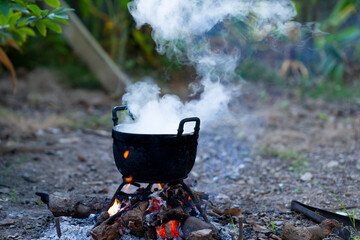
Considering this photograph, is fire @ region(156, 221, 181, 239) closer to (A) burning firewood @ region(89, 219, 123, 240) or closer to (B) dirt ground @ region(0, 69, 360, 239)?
(A) burning firewood @ region(89, 219, 123, 240)

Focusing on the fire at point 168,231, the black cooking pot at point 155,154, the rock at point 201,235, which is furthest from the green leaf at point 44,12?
the rock at point 201,235

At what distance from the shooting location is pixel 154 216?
237 cm

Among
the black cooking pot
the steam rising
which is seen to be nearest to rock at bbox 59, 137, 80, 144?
the steam rising

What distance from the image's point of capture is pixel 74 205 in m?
2.60

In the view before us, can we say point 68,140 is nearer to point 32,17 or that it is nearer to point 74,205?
point 32,17

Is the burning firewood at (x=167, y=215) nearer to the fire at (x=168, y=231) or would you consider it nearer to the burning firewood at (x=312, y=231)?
the fire at (x=168, y=231)

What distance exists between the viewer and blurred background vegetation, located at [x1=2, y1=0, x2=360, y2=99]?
7836 millimetres

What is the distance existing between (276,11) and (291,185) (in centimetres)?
193

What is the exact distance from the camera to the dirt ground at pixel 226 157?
298 centimetres

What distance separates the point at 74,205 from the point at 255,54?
6.90 meters

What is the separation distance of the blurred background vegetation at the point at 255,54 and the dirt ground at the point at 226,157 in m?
1.18

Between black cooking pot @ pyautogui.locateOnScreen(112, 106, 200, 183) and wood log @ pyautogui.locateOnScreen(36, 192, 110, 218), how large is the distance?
418 millimetres

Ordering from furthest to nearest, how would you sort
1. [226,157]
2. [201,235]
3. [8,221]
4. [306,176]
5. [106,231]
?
[226,157] → [306,176] → [8,221] → [106,231] → [201,235]

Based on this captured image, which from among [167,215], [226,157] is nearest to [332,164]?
[226,157]
